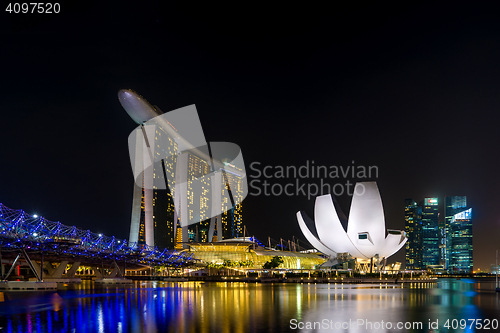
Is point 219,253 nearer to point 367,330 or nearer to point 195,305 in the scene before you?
point 195,305

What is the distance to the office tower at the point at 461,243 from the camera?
15600 cm

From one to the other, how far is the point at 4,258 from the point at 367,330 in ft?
129

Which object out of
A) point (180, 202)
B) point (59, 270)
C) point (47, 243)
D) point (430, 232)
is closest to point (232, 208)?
point (180, 202)

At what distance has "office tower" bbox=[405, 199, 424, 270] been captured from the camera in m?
169

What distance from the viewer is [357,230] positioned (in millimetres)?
52438

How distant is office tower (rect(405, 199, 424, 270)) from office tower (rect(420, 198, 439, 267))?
69.9 inches

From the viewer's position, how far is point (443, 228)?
170m

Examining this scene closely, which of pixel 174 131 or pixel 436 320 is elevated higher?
pixel 174 131

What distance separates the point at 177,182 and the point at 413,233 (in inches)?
3958

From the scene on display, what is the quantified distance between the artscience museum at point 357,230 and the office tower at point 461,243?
114 metres

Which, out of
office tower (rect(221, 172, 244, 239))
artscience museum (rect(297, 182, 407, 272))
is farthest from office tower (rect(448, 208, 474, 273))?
artscience museum (rect(297, 182, 407, 272))

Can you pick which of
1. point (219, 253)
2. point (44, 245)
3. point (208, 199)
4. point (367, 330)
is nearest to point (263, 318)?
point (367, 330)

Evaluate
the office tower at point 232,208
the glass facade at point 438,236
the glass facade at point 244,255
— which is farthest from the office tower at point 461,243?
the glass facade at point 244,255

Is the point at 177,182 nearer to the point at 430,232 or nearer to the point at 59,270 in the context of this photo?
the point at 59,270
